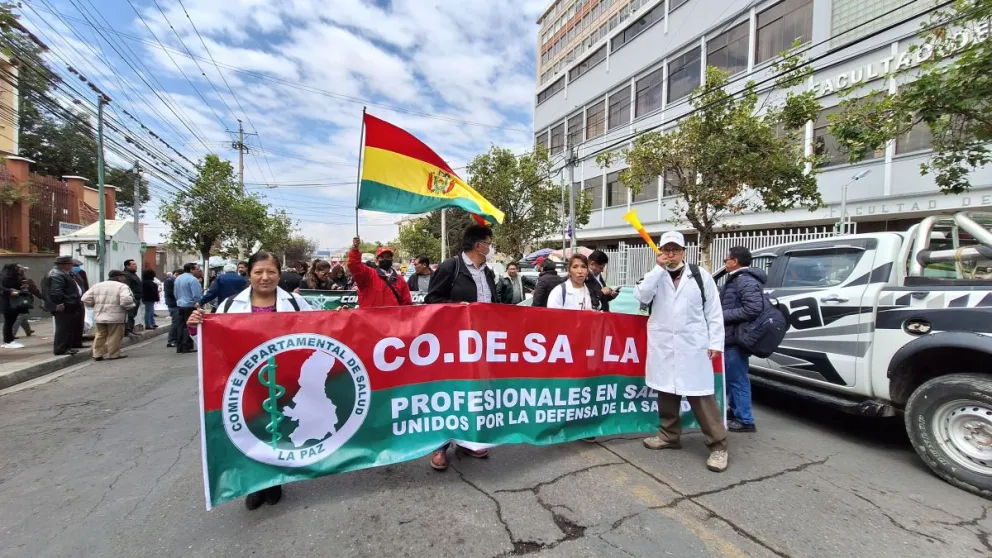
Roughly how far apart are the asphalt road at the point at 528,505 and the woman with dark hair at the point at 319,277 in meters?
5.48

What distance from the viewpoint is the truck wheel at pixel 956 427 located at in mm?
2961

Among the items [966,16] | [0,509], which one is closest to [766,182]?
[966,16]

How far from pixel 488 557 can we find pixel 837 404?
3249 mm

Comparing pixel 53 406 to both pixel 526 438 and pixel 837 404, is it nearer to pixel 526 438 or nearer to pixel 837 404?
pixel 526 438

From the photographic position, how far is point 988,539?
99.3 inches

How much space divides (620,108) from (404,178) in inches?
1154

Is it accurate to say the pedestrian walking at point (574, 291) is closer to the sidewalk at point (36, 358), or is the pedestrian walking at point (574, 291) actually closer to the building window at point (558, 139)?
the sidewalk at point (36, 358)

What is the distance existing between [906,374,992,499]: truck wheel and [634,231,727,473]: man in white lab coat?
1.30 m

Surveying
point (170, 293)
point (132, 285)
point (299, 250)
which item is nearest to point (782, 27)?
point (170, 293)

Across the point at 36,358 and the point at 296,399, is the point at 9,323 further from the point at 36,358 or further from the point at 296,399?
the point at 296,399

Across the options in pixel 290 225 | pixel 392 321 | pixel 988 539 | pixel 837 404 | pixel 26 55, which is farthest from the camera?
pixel 290 225

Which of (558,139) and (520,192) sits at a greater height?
(558,139)

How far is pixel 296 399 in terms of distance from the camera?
9.42ft

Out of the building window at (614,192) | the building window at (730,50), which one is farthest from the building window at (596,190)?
the building window at (730,50)
